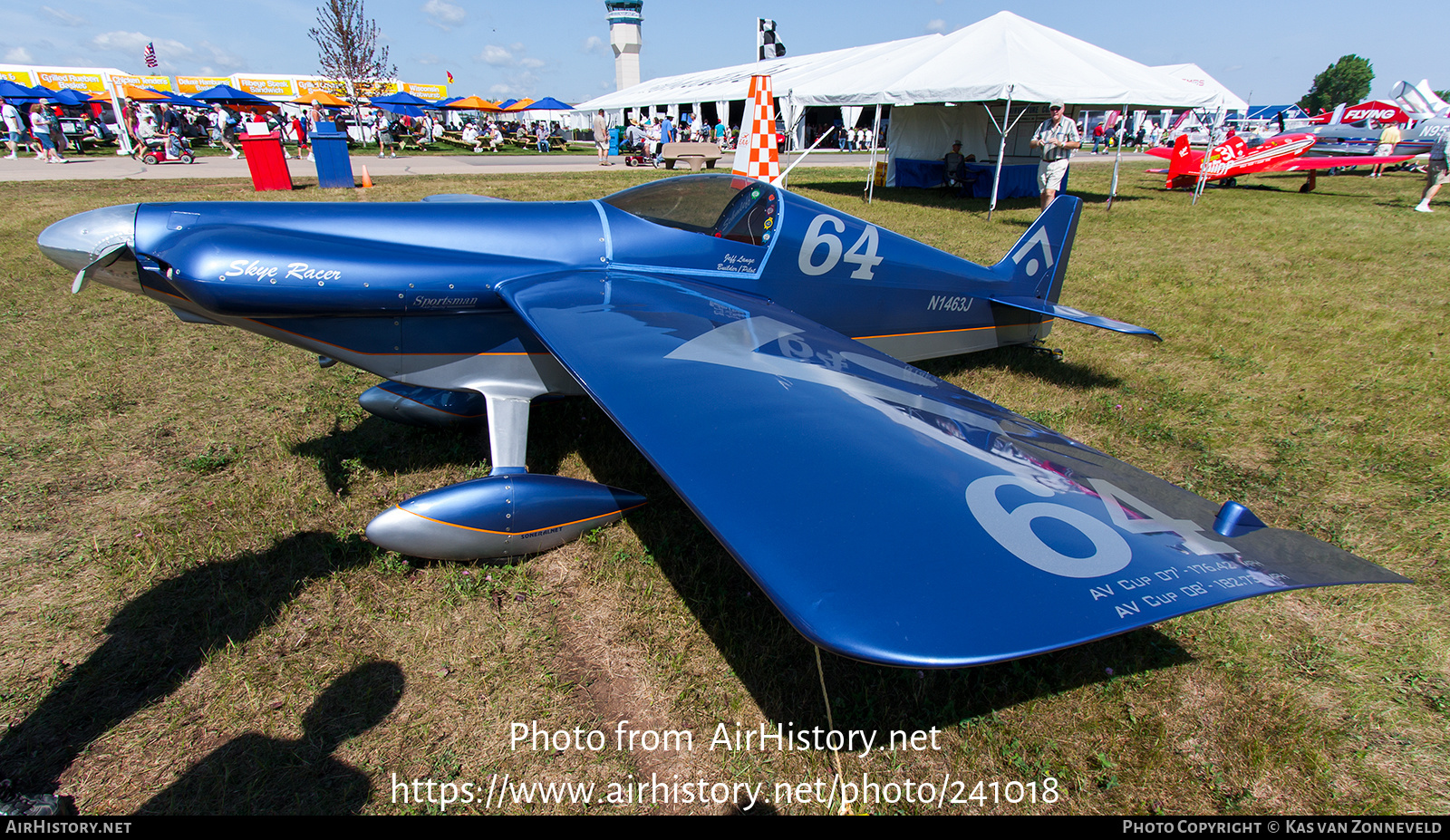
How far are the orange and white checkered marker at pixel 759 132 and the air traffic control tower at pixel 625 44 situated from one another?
53.9 metres

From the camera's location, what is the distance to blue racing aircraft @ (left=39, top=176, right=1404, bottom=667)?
5.36 ft

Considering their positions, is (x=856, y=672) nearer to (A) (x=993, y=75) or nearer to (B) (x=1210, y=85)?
(A) (x=993, y=75)

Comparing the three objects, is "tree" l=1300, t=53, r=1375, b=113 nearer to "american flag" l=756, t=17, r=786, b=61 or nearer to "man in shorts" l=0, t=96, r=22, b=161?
"american flag" l=756, t=17, r=786, b=61

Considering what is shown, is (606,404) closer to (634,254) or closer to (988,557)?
(988,557)

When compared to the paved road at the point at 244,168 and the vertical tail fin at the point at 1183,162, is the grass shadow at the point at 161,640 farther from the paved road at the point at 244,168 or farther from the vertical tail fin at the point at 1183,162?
the vertical tail fin at the point at 1183,162

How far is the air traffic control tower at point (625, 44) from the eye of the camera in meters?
59.1

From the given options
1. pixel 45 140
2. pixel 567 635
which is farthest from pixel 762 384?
pixel 45 140

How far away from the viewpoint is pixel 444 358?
12.2 feet

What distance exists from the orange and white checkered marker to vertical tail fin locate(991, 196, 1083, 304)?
7217mm

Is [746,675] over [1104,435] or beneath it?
beneath

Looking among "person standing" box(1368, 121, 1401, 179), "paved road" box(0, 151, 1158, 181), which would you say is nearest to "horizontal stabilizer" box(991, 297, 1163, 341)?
"paved road" box(0, 151, 1158, 181)

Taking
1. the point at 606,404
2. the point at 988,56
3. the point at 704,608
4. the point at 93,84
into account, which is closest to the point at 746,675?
→ the point at 704,608

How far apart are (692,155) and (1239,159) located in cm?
1857
